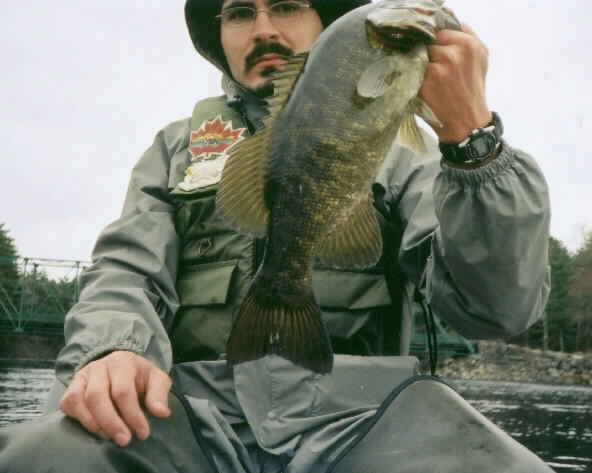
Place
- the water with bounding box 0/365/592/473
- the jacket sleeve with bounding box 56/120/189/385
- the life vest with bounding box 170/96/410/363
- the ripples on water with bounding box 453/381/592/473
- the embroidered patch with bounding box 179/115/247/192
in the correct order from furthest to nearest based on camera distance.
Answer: the water with bounding box 0/365/592/473 < the ripples on water with bounding box 453/381/592/473 < the embroidered patch with bounding box 179/115/247/192 < the life vest with bounding box 170/96/410/363 < the jacket sleeve with bounding box 56/120/189/385

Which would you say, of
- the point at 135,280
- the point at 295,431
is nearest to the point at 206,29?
the point at 135,280

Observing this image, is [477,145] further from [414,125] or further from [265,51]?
[265,51]

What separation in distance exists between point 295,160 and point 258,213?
0.24m

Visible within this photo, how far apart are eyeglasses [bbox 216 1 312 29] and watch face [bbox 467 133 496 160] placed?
1650 mm

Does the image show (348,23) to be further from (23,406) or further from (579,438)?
(23,406)

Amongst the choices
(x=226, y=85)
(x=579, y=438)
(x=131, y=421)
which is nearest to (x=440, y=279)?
(x=131, y=421)

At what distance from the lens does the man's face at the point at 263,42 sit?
3705 millimetres

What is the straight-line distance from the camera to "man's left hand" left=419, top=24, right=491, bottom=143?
2377mm

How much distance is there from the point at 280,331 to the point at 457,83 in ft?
3.49

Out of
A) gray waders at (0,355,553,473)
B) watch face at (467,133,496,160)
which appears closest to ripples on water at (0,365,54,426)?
gray waders at (0,355,553,473)

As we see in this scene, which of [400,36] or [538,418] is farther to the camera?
[538,418]

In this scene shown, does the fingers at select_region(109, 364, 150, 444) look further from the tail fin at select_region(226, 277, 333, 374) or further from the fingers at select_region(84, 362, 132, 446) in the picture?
the tail fin at select_region(226, 277, 333, 374)

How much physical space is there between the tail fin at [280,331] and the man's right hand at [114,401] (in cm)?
41

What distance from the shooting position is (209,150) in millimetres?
3816
